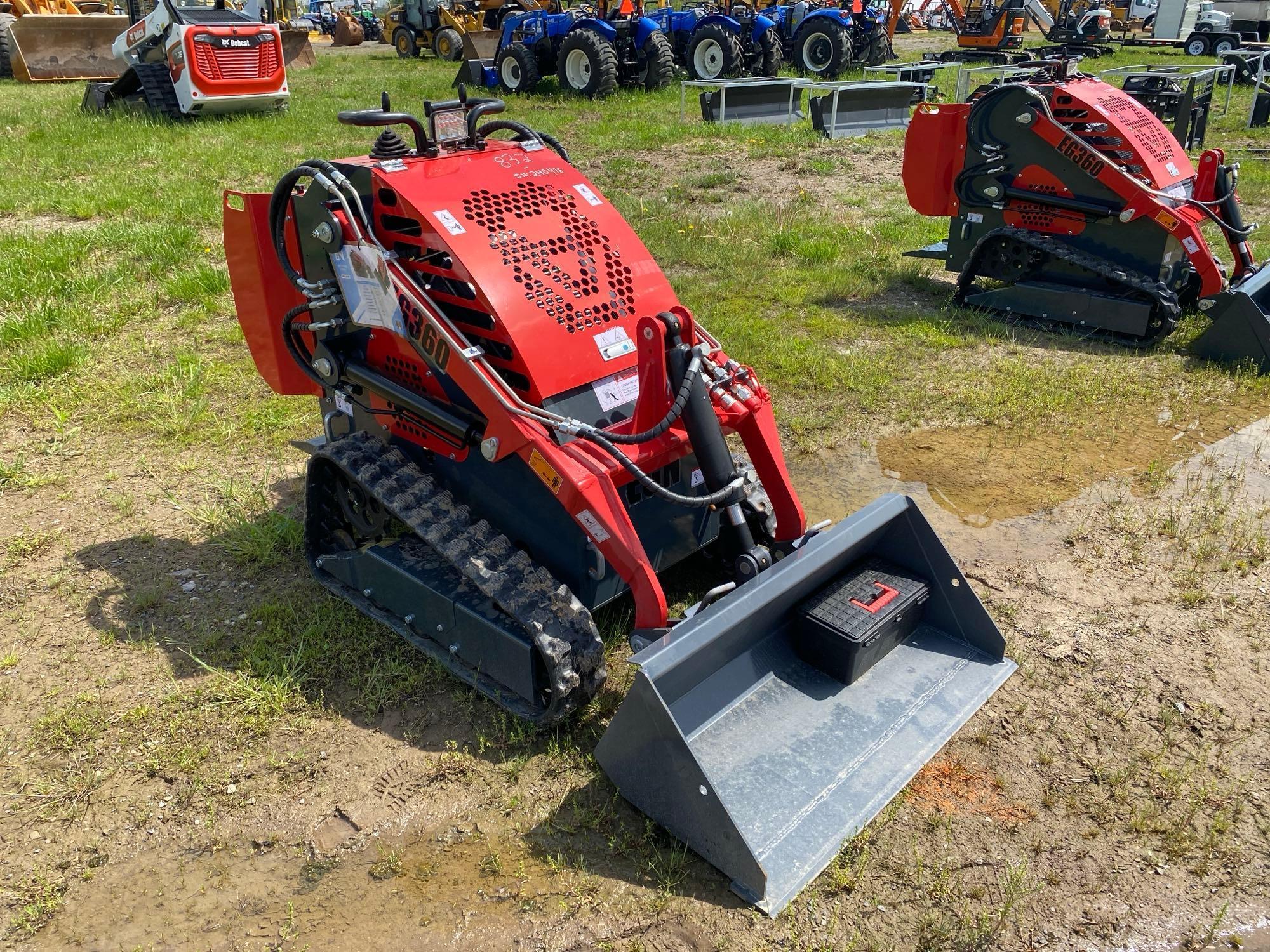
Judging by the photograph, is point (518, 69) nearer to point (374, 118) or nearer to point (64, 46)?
point (64, 46)

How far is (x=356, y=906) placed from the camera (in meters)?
2.76

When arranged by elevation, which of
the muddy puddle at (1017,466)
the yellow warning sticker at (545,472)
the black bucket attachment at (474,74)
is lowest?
the muddy puddle at (1017,466)

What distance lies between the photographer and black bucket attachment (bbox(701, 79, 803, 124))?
1439cm

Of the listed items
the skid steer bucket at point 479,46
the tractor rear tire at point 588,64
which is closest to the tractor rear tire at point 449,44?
the skid steer bucket at point 479,46

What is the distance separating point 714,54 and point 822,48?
223 centimetres

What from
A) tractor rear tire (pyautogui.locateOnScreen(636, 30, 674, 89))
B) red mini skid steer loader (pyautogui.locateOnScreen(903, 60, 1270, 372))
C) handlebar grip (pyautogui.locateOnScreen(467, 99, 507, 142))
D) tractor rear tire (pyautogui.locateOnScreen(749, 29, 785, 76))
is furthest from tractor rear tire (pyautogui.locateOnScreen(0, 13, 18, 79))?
handlebar grip (pyautogui.locateOnScreen(467, 99, 507, 142))

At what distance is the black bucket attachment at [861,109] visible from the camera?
1372 cm

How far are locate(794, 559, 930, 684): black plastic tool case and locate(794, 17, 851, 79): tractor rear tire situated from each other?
17.5 metres

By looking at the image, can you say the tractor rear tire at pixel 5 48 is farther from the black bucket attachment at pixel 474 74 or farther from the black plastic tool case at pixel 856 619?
the black plastic tool case at pixel 856 619

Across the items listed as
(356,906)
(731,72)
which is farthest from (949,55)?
(356,906)

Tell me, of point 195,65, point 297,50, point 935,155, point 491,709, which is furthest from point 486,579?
point 297,50

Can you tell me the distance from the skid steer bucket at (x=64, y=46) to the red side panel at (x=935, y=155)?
16.5 meters

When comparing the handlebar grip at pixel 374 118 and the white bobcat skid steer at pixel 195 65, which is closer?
the handlebar grip at pixel 374 118

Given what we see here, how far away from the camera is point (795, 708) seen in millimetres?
3277
